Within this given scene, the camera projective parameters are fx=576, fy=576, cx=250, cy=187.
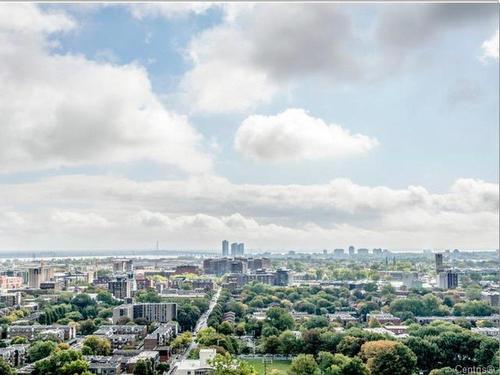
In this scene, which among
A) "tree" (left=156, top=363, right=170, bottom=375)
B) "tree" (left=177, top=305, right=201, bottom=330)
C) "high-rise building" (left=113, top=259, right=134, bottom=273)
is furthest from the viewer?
"high-rise building" (left=113, top=259, right=134, bottom=273)

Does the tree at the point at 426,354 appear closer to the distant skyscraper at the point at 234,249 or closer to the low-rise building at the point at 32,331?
the low-rise building at the point at 32,331

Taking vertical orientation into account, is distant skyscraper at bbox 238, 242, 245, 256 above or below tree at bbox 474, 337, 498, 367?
above

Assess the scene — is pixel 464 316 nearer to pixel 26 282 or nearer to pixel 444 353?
pixel 444 353

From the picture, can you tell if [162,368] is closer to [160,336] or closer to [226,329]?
[160,336]

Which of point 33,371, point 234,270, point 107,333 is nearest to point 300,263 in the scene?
point 234,270

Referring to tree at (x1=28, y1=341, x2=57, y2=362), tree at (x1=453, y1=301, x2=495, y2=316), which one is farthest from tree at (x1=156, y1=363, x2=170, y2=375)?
tree at (x1=453, y1=301, x2=495, y2=316)

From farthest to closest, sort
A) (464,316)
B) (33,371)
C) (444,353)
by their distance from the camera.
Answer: (464,316) < (444,353) < (33,371)

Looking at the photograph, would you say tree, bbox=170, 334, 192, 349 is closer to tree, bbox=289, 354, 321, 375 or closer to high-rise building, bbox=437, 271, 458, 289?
tree, bbox=289, 354, 321, 375
